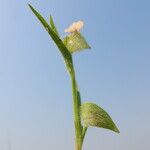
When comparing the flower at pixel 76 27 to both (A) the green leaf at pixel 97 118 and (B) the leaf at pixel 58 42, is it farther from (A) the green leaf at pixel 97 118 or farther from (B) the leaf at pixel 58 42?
(A) the green leaf at pixel 97 118

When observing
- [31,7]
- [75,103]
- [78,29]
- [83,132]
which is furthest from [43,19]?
[83,132]

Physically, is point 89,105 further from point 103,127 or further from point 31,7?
point 31,7

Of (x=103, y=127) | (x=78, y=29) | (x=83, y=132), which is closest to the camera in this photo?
(x=103, y=127)

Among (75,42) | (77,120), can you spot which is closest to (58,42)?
(75,42)

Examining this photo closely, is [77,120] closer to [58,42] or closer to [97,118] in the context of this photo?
[97,118]

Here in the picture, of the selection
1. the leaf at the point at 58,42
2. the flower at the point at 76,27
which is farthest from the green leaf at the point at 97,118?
the flower at the point at 76,27

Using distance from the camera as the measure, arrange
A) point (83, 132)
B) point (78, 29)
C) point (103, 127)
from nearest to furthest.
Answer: point (103, 127)
point (83, 132)
point (78, 29)

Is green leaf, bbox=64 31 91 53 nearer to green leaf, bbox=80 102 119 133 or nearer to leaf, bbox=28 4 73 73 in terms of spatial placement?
leaf, bbox=28 4 73 73
